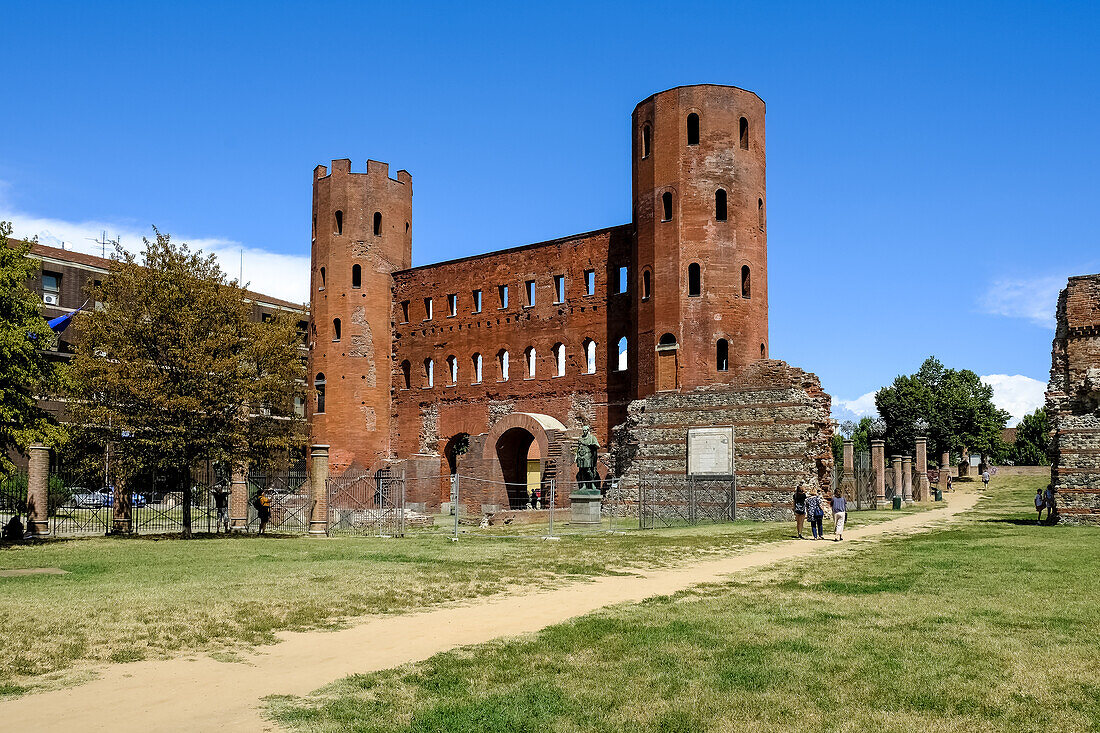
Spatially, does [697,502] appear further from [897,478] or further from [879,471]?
[897,478]

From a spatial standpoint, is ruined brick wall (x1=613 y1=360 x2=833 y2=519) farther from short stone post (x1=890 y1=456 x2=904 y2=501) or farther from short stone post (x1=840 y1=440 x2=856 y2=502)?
short stone post (x1=890 y1=456 x2=904 y2=501)

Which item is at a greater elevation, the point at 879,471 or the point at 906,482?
the point at 879,471

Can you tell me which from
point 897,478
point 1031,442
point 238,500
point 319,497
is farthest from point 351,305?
point 1031,442

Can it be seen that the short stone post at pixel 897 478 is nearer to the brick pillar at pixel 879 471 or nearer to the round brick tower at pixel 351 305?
the brick pillar at pixel 879 471

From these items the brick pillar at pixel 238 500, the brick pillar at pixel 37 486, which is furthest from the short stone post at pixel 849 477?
the brick pillar at pixel 37 486

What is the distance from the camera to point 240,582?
41.8 feet

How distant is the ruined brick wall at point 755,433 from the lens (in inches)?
1206

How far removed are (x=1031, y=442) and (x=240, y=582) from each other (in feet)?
305

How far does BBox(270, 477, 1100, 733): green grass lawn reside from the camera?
5836 mm

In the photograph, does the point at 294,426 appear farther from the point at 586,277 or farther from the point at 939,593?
the point at 939,593

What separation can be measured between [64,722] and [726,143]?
32467 millimetres

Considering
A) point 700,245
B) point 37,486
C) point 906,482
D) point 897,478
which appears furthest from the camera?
point 906,482

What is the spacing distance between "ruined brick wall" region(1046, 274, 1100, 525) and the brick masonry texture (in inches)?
404

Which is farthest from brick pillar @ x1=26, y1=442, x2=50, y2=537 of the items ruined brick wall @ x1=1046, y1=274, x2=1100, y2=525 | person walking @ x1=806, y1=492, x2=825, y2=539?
ruined brick wall @ x1=1046, y1=274, x2=1100, y2=525
